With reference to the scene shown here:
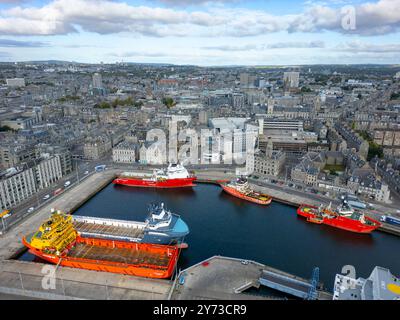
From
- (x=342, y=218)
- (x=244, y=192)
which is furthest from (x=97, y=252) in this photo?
(x=342, y=218)

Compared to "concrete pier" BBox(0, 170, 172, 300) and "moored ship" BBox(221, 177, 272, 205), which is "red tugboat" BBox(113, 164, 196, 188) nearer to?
"moored ship" BBox(221, 177, 272, 205)

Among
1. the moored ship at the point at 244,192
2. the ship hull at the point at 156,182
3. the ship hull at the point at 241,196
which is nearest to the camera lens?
the ship hull at the point at 241,196

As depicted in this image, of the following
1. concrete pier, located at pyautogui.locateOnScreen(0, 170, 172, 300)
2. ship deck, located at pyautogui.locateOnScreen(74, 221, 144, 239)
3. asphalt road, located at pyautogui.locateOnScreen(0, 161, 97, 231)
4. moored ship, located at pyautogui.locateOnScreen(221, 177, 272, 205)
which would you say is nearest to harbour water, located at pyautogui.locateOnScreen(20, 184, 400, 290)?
moored ship, located at pyautogui.locateOnScreen(221, 177, 272, 205)

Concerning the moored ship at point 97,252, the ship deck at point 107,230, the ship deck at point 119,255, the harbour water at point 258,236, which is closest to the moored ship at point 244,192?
the harbour water at point 258,236

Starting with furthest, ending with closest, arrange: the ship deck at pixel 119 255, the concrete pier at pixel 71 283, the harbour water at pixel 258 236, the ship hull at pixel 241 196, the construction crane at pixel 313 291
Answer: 1. the ship hull at pixel 241 196
2. the harbour water at pixel 258 236
3. the ship deck at pixel 119 255
4. the concrete pier at pixel 71 283
5. the construction crane at pixel 313 291

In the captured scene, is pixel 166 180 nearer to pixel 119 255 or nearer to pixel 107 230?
pixel 107 230

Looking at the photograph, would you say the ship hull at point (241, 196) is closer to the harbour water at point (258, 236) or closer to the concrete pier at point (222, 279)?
the harbour water at point (258, 236)

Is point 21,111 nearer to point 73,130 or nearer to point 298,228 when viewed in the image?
point 73,130

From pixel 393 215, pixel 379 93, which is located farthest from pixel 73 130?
pixel 379 93

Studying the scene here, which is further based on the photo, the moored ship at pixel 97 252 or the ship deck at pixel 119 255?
the ship deck at pixel 119 255
